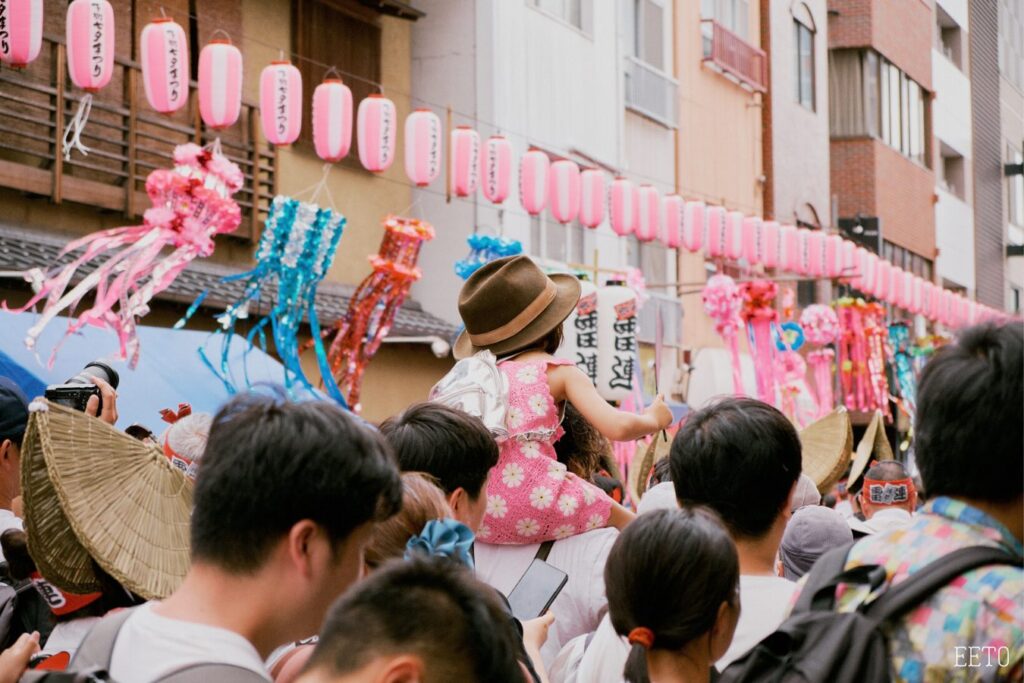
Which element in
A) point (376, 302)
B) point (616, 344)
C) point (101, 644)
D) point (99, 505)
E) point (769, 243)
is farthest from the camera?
point (769, 243)

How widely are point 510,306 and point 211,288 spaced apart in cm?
939

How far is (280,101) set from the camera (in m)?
12.6

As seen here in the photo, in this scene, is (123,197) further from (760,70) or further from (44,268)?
(760,70)

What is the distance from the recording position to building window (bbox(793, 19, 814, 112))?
1076 inches

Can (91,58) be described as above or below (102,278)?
above

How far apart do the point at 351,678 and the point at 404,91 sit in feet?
54.2

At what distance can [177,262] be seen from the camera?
436 inches

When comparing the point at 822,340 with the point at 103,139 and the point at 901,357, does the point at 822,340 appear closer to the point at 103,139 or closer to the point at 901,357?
the point at 901,357

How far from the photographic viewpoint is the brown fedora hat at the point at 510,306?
15.8 feet

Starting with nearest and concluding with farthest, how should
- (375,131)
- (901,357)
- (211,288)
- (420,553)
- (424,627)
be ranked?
1. (424,627)
2. (420,553)
3. (211,288)
4. (375,131)
5. (901,357)

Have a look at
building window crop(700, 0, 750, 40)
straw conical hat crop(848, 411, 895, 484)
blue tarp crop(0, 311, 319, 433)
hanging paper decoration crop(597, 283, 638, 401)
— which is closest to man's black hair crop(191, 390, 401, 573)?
straw conical hat crop(848, 411, 895, 484)

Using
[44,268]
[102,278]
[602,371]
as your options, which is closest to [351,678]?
[102,278]

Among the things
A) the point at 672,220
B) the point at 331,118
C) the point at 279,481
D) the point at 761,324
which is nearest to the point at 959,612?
the point at 279,481

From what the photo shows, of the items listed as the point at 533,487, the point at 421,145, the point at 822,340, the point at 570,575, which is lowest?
the point at 570,575
